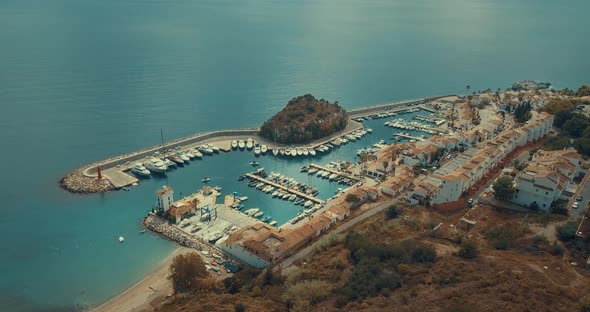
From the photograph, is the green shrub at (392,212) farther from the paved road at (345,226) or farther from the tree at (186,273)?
the tree at (186,273)

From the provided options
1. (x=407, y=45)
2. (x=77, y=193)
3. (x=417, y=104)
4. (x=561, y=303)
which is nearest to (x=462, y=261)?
(x=561, y=303)

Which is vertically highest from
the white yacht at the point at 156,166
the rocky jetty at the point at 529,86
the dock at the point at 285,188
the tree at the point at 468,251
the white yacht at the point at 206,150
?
the rocky jetty at the point at 529,86

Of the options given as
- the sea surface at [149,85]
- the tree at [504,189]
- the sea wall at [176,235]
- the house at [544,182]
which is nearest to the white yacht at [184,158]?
the sea surface at [149,85]

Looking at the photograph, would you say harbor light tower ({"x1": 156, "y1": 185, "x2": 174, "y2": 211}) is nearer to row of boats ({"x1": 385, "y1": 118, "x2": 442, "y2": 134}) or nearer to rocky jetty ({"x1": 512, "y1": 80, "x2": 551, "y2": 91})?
row of boats ({"x1": 385, "y1": 118, "x2": 442, "y2": 134})

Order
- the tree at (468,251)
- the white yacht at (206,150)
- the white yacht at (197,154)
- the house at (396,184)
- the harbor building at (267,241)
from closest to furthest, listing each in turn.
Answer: the tree at (468,251) < the harbor building at (267,241) < the house at (396,184) < the white yacht at (197,154) < the white yacht at (206,150)

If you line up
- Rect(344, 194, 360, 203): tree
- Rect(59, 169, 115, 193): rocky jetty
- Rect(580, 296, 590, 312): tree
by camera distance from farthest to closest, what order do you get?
Rect(59, 169, 115, 193): rocky jetty
Rect(344, 194, 360, 203): tree
Rect(580, 296, 590, 312): tree

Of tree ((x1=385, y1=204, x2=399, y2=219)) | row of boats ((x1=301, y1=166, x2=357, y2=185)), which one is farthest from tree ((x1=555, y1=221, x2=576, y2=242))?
row of boats ((x1=301, y1=166, x2=357, y2=185))
